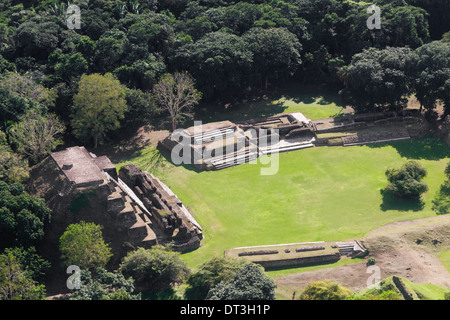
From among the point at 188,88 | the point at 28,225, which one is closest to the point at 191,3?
the point at 188,88

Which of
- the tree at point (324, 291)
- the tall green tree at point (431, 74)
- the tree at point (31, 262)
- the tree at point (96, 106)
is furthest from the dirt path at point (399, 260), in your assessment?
the tree at point (96, 106)

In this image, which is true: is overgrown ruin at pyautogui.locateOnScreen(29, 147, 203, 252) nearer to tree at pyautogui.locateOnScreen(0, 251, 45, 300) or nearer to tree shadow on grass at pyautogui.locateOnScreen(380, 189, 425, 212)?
tree at pyautogui.locateOnScreen(0, 251, 45, 300)

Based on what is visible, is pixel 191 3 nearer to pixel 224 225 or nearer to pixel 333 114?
pixel 333 114

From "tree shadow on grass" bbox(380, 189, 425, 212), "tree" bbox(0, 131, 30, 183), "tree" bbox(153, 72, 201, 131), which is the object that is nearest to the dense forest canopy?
"tree" bbox(153, 72, 201, 131)

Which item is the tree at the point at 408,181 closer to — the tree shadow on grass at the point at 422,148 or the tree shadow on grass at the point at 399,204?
the tree shadow on grass at the point at 399,204

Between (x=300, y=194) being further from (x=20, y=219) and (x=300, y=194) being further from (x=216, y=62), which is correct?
(x=20, y=219)
